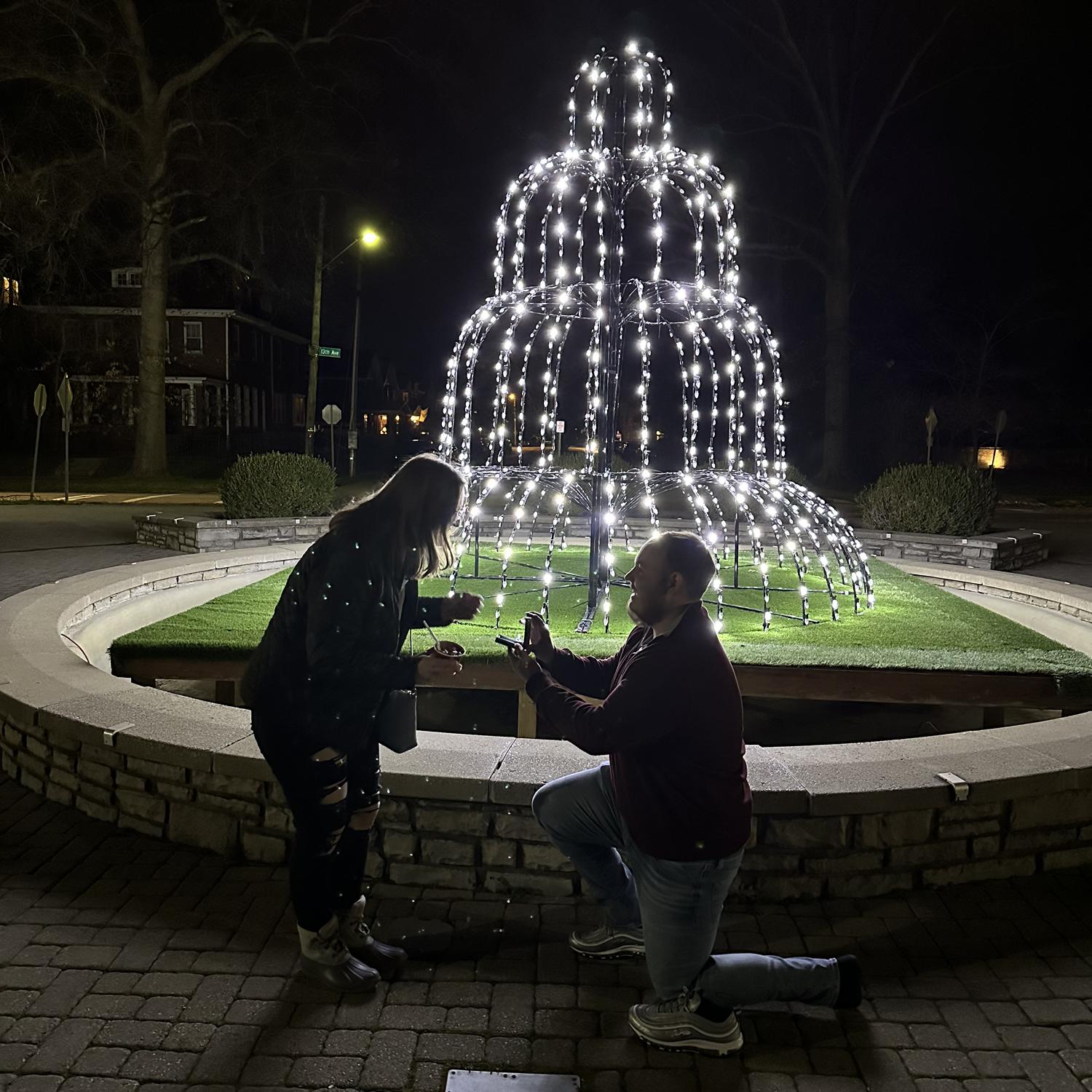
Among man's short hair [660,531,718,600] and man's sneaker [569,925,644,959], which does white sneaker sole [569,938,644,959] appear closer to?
man's sneaker [569,925,644,959]

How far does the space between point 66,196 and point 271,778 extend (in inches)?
1019

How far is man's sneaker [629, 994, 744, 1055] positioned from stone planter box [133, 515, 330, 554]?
36.2 feet

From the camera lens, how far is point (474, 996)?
3.22m

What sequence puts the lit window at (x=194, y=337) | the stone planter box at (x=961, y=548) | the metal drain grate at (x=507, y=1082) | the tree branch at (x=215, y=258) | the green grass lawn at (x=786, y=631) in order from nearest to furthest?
the metal drain grate at (x=507, y=1082) → the green grass lawn at (x=786, y=631) → the stone planter box at (x=961, y=548) → the tree branch at (x=215, y=258) → the lit window at (x=194, y=337)

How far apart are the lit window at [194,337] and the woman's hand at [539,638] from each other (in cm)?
4380

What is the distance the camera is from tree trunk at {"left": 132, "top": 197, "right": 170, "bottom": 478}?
27.6m

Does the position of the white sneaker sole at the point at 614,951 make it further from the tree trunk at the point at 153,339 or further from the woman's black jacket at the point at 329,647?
the tree trunk at the point at 153,339

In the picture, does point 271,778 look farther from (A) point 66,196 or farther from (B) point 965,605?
(A) point 66,196

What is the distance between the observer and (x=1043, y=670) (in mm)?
6094

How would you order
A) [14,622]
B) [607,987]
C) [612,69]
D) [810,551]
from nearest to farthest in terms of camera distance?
[607,987] < [14,622] < [612,69] < [810,551]

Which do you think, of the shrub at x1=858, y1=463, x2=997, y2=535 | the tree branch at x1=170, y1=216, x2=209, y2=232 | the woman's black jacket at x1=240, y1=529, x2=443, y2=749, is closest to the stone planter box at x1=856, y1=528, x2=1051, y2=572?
the shrub at x1=858, y1=463, x2=997, y2=535

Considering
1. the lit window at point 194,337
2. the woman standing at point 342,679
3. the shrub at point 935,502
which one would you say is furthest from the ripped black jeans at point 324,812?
the lit window at point 194,337

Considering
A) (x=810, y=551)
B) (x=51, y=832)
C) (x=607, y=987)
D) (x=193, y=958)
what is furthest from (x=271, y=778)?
(x=810, y=551)

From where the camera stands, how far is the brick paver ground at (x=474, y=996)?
2848 millimetres
